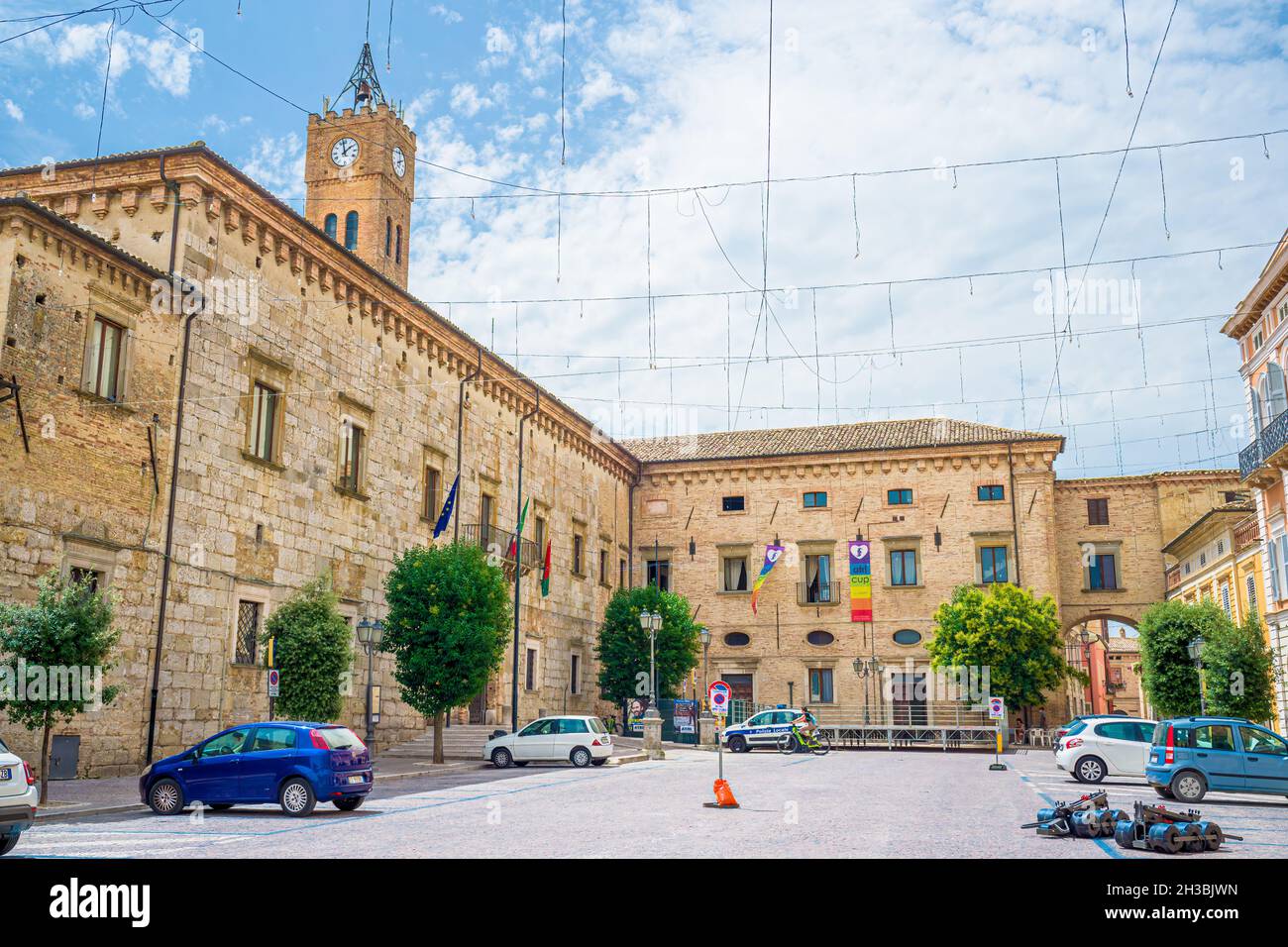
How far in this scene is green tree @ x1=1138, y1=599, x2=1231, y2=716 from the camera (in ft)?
110

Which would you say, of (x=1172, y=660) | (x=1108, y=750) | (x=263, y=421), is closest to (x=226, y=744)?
(x=263, y=421)

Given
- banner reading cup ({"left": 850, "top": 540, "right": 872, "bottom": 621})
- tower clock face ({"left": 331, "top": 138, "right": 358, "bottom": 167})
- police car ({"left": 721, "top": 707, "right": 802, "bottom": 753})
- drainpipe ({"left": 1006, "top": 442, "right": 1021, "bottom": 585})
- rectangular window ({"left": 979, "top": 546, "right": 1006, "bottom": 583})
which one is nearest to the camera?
police car ({"left": 721, "top": 707, "right": 802, "bottom": 753})

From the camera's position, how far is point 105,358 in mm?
20234

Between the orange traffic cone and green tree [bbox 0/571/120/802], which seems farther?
the orange traffic cone

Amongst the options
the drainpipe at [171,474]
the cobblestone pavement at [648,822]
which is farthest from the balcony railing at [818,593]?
the drainpipe at [171,474]

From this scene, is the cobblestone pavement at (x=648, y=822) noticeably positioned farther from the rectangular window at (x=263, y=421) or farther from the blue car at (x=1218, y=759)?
the rectangular window at (x=263, y=421)

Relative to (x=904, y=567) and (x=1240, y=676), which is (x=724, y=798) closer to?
(x=1240, y=676)

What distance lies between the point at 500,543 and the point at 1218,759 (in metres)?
22.2

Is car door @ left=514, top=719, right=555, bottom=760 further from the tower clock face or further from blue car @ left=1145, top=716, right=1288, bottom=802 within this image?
the tower clock face

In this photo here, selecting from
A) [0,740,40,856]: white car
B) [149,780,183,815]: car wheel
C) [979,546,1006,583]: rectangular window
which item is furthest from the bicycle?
[0,740,40,856]: white car

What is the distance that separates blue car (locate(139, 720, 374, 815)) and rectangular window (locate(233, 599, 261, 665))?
24.6 ft
